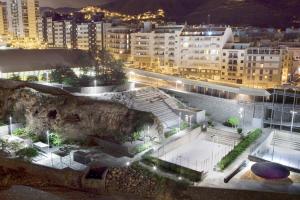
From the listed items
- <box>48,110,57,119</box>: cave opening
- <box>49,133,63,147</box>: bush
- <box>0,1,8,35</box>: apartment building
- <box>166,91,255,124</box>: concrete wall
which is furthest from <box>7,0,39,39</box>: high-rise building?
<box>49,133,63,147</box>: bush

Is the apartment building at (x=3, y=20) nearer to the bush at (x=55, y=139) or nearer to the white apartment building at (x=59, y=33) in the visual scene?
the white apartment building at (x=59, y=33)

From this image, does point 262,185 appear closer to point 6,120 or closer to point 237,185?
point 237,185

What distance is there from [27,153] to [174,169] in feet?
31.9

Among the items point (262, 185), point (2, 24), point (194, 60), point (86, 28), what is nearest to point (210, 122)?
point (262, 185)

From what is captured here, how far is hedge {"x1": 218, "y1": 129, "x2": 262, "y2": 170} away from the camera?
20722 mm

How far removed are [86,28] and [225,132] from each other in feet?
191

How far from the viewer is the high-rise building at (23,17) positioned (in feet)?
340

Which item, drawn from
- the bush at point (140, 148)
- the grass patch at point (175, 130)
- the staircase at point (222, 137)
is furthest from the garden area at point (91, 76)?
the bush at point (140, 148)

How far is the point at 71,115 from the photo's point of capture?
83.8 ft

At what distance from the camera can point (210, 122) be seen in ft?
98.7

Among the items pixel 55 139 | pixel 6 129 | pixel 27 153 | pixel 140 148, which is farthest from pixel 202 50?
pixel 27 153

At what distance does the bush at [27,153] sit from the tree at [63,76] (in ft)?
39.5

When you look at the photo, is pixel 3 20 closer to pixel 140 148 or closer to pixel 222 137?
pixel 222 137

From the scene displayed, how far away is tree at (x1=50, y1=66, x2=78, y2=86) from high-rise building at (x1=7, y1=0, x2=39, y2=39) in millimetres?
73598
